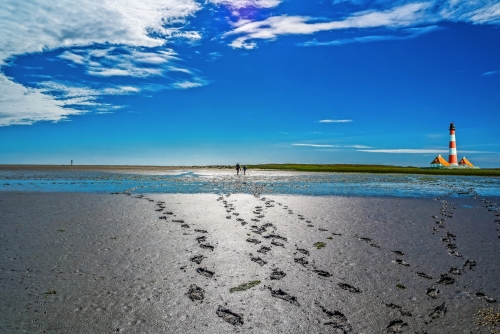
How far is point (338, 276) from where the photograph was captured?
26.7 feet

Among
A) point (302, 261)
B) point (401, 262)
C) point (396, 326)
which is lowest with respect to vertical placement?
point (396, 326)

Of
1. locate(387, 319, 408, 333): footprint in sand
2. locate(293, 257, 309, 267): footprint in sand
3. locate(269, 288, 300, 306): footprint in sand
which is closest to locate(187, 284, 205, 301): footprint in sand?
locate(269, 288, 300, 306): footprint in sand

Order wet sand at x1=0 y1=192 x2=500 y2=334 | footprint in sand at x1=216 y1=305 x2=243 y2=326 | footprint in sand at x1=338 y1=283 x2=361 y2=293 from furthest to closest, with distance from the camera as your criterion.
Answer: footprint in sand at x1=338 y1=283 x2=361 y2=293
wet sand at x1=0 y1=192 x2=500 y2=334
footprint in sand at x1=216 y1=305 x2=243 y2=326

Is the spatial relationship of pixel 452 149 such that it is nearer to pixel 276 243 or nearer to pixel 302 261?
pixel 276 243

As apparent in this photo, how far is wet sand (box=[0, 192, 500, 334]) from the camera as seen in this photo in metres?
5.99

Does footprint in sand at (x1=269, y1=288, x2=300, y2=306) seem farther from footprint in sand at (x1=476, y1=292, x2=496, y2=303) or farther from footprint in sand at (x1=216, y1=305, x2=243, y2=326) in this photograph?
footprint in sand at (x1=476, y1=292, x2=496, y2=303)

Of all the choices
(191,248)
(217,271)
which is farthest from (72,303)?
(191,248)

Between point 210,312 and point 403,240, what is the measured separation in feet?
27.0

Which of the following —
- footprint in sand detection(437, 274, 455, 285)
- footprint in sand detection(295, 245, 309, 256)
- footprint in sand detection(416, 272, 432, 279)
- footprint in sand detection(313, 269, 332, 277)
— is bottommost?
footprint in sand detection(437, 274, 455, 285)

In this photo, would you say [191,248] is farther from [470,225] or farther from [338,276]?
[470,225]

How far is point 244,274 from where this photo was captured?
8.18m

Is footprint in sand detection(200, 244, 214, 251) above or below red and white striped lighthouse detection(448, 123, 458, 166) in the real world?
below

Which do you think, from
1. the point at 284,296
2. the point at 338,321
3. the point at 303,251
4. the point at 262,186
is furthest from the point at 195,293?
the point at 262,186

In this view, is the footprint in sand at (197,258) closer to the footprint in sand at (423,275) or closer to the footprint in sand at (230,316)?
the footprint in sand at (230,316)
